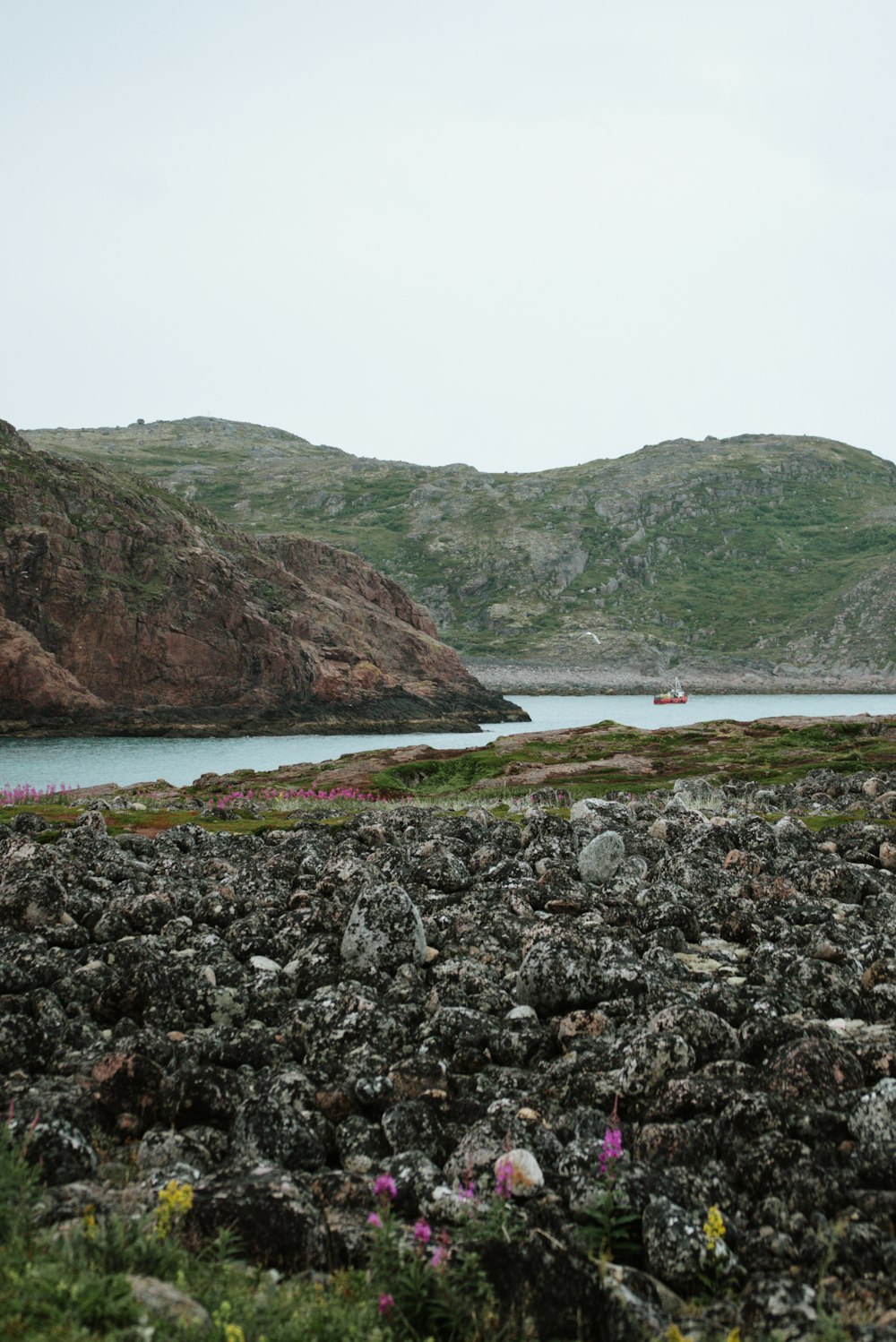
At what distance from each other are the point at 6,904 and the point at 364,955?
4718 millimetres

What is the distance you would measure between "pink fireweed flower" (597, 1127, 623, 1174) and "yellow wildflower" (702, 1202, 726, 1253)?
62cm

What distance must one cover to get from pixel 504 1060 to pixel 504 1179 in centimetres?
267

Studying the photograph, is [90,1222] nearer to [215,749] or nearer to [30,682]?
[215,749]

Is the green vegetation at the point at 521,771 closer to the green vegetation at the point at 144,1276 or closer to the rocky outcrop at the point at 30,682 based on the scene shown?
the green vegetation at the point at 144,1276

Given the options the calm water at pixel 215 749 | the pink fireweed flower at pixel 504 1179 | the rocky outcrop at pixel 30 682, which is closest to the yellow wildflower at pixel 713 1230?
the pink fireweed flower at pixel 504 1179

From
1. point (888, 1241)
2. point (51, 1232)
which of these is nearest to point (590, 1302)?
point (888, 1241)

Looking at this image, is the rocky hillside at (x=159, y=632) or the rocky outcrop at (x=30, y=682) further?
the rocky hillside at (x=159, y=632)

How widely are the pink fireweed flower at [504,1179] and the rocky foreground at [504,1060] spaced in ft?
0.37

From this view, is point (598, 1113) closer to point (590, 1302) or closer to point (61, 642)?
point (590, 1302)

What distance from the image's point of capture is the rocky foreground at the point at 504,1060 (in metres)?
5.17

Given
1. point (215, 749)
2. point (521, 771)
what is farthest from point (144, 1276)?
point (215, 749)

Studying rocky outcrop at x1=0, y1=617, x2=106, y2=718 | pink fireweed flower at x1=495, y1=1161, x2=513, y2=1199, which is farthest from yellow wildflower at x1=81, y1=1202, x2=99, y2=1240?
rocky outcrop at x1=0, y1=617, x2=106, y2=718

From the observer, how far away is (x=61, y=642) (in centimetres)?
9488

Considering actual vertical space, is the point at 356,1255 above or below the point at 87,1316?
below
